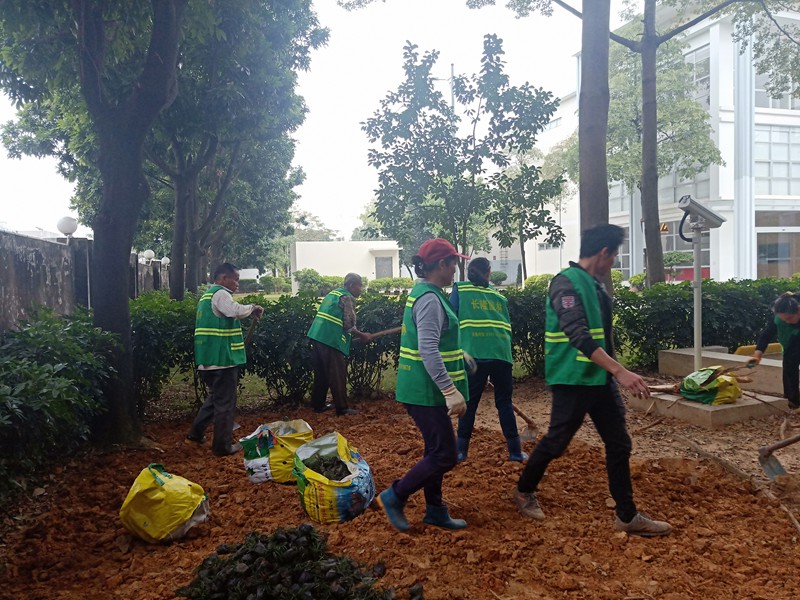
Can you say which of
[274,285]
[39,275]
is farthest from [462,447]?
[274,285]

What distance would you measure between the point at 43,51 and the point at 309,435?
592cm

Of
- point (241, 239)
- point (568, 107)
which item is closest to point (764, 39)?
point (241, 239)

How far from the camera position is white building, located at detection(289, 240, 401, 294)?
51.3 m

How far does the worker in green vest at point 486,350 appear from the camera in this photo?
5160 millimetres

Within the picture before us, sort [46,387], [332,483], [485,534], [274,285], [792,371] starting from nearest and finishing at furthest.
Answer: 1. [485,534]
2. [332,483]
3. [46,387]
4. [792,371]
5. [274,285]

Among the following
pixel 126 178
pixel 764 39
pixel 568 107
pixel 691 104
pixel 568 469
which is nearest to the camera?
pixel 568 469

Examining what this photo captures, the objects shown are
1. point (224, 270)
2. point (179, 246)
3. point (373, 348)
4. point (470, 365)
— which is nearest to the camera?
point (470, 365)

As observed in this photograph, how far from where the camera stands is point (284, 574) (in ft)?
9.66

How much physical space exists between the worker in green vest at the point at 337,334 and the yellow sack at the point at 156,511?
344 centimetres

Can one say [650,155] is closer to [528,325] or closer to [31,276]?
[528,325]

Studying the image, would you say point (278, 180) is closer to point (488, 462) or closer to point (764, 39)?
point (764, 39)

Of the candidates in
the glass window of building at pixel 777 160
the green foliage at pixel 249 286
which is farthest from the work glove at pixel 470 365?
the green foliage at pixel 249 286

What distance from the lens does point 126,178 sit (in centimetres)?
596

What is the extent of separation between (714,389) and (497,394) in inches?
113
